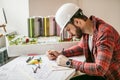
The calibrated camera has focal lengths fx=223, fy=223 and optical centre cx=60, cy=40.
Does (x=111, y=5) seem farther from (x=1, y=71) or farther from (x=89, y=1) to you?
(x=1, y=71)

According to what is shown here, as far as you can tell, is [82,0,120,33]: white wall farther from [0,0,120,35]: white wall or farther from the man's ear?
the man's ear

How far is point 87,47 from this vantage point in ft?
6.30

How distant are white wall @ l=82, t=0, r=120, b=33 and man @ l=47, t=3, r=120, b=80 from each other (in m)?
1.12

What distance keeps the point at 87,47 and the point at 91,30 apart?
194 mm

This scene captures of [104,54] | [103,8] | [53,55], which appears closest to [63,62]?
[53,55]

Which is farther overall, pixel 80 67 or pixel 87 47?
pixel 87 47

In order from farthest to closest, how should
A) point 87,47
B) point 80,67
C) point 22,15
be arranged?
point 22,15
point 87,47
point 80,67

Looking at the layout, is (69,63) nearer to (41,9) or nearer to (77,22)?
(77,22)

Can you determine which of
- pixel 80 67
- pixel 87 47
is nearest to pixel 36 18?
pixel 87 47

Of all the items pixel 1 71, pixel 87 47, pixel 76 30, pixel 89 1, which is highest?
pixel 89 1

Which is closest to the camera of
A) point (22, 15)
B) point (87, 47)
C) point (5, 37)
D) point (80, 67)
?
point (80, 67)

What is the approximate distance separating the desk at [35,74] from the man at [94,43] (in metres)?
0.07

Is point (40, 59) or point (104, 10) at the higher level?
point (104, 10)

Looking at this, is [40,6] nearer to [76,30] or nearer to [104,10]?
[104,10]
